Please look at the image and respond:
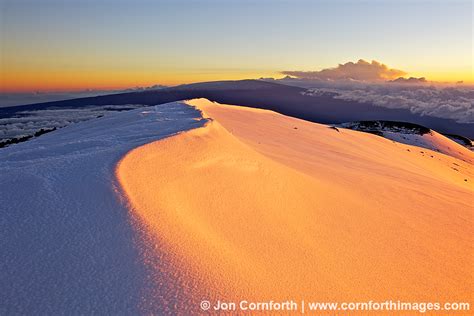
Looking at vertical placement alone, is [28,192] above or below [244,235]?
above

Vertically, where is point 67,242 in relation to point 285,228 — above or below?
above

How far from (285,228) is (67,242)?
10.2 ft

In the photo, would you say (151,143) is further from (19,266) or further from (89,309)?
(89,309)

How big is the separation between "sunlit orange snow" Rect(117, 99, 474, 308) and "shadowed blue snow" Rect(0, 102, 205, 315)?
1.33 ft

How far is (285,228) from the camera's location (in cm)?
568

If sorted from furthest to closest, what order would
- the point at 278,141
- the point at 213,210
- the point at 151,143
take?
the point at 278,141
the point at 151,143
the point at 213,210

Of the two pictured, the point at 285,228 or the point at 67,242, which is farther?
the point at 285,228

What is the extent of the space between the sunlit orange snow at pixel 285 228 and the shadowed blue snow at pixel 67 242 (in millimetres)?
405

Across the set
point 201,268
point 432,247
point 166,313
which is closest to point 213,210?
point 201,268

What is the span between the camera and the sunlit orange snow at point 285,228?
4266mm

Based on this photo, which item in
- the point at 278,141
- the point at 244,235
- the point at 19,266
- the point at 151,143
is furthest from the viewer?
the point at 278,141

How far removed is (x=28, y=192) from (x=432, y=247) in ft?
21.6

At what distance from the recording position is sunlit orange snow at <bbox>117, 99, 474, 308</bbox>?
427 cm

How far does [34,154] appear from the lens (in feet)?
25.2
